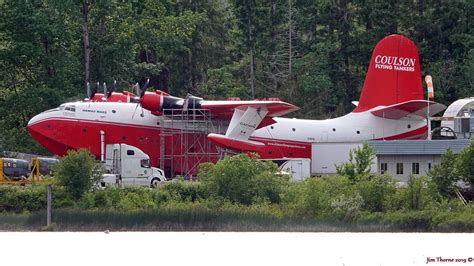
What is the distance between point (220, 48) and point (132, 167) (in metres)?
33.3

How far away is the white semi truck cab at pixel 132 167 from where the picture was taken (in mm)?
59281

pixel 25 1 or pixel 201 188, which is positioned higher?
pixel 25 1

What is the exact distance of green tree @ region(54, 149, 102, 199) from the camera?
5238 centimetres

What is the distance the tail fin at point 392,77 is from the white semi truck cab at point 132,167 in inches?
517

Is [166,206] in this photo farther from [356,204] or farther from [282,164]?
[282,164]

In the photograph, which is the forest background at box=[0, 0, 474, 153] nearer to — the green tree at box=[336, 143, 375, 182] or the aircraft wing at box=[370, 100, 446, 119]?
the aircraft wing at box=[370, 100, 446, 119]

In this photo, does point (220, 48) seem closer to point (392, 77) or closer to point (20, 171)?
point (392, 77)

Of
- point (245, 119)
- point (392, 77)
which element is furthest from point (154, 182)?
point (392, 77)

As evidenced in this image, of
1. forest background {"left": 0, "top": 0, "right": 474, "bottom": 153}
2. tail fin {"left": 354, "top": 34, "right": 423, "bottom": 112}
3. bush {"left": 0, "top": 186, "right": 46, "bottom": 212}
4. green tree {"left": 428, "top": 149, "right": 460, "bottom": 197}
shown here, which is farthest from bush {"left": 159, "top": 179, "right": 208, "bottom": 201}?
forest background {"left": 0, "top": 0, "right": 474, "bottom": 153}

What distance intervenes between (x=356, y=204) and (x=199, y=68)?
4572 cm

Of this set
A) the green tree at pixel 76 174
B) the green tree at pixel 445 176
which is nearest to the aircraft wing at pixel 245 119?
the green tree at pixel 76 174

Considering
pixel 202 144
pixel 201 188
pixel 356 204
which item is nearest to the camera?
pixel 356 204
